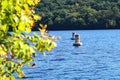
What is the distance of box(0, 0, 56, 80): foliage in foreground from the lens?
19.6 feet

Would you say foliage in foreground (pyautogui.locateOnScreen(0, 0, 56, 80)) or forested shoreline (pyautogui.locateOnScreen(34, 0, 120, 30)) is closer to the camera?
foliage in foreground (pyautogui.locateOnScreen(0, 0, 56, 80))

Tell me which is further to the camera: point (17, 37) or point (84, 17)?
point (84, 17)

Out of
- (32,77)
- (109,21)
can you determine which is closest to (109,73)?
(32,77)

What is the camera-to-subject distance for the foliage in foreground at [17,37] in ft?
19.6

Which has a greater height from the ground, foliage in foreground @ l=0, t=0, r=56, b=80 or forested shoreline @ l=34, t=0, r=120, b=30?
foliage in foreground @ l=0, t=0, r=56, b=80

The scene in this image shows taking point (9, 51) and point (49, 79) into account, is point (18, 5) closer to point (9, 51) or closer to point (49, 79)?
point (9, 51)

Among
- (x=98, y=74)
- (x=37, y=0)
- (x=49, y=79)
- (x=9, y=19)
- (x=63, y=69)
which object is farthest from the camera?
(x=63, y=69)

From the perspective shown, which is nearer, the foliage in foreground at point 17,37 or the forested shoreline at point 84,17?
the foliage in foreground at point 17,37

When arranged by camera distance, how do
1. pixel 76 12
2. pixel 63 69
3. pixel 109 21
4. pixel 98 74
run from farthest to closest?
pixel 76 12, pixel 109 21, pixel 63 69, pixel 98 74

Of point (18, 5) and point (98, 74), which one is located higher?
point (18, 5)

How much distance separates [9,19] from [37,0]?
2.33 feet

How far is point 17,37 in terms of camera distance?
6180mm

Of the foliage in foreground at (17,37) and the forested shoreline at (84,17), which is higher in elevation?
the foliage in foreground at (17,37)

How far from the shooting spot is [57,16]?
178875 mm
